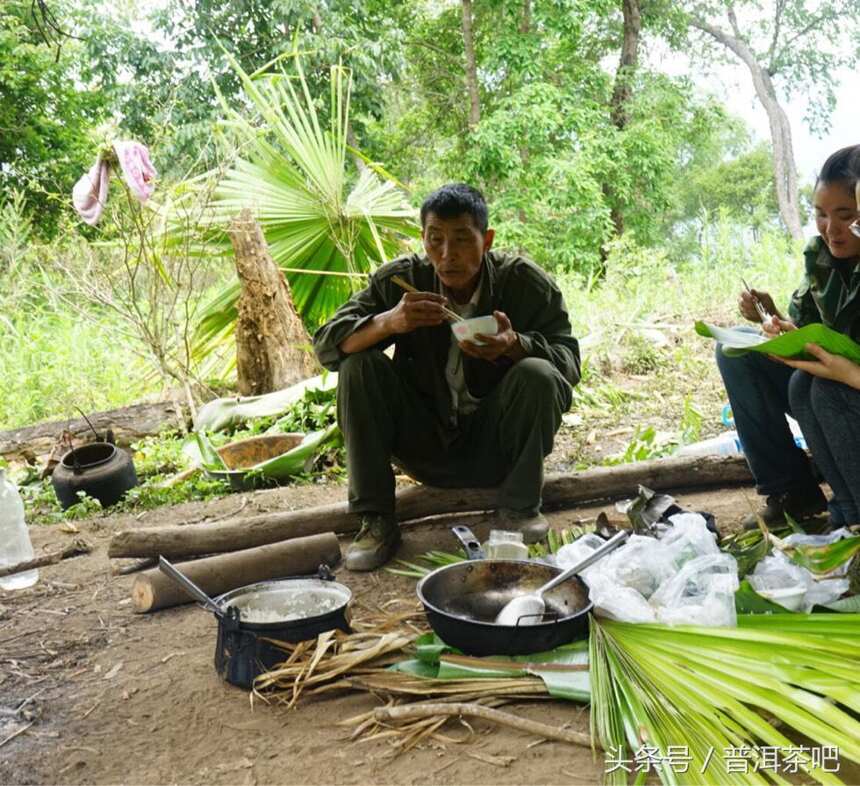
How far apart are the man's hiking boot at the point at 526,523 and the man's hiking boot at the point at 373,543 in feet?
1.35

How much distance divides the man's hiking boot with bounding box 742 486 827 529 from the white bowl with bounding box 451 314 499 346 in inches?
43.7

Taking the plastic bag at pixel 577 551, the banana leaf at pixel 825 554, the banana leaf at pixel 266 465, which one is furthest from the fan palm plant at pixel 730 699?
the banana leaf at pixel 266 465

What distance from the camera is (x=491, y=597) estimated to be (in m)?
2.27

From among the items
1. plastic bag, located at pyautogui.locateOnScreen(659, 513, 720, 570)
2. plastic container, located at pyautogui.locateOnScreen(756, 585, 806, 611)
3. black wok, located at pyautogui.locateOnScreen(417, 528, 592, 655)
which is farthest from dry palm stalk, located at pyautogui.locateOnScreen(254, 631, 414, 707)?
plastic container, located at pyautogui.locateOnScreen(756, 585, 806, 611)

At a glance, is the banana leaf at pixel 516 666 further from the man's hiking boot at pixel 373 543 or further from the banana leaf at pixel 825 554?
the man's hiking boot at pixel 373 543

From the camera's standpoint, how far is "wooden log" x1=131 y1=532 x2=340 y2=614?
2617 millimetres

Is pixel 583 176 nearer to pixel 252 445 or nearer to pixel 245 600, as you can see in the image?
pixel 252 445

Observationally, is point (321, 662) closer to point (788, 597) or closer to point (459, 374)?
point (788, 597)

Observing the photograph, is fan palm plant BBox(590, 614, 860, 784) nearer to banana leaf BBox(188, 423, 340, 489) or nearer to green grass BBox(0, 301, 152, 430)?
banana leaf BBox(188, 423, 340, 489)

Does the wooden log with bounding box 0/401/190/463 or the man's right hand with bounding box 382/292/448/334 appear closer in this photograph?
the man's right hand with bounding box 382/292/448/334

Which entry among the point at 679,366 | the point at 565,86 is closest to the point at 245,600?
the point at 679,366

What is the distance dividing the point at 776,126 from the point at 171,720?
46.3 feet

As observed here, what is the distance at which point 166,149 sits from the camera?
9.88 metres

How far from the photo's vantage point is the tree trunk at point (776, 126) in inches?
512
